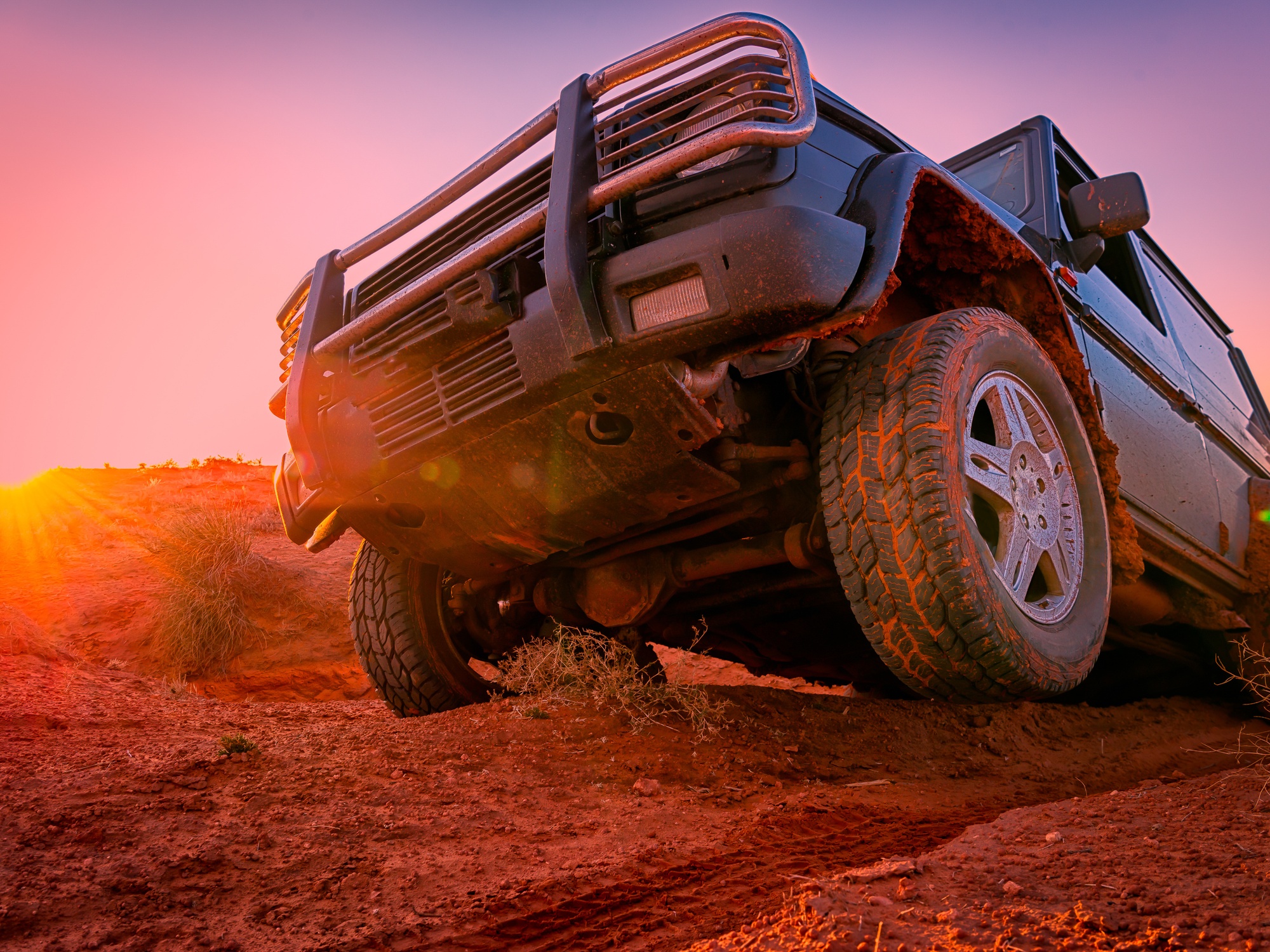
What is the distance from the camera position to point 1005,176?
399 cm

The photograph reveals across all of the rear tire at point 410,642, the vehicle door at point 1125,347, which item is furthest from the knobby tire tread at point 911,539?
the rear tire at point 410,642

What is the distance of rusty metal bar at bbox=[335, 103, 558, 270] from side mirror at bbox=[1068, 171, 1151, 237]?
8.03ft

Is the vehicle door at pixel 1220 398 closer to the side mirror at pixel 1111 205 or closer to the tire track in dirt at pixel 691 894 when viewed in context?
the side mirror at pixel 1111 205

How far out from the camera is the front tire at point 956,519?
84.7 inches

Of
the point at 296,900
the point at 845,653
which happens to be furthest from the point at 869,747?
the point at 296,900

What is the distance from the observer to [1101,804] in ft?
6.68

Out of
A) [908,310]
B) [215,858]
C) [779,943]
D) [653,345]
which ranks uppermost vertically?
[908,310]

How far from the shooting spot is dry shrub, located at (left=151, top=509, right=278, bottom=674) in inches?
263

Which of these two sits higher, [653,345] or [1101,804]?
[653,345]

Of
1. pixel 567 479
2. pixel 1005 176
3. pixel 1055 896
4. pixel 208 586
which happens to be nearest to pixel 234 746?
pixel 567 479

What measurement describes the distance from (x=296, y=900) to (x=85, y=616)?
6.85m

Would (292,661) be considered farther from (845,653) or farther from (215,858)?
(215,858)

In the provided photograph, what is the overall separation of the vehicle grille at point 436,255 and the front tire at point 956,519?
3.45 feet

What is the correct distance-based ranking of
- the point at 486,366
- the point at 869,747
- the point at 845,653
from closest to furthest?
the point at 486,366 < the point at 869,747 < the point at 845,653
